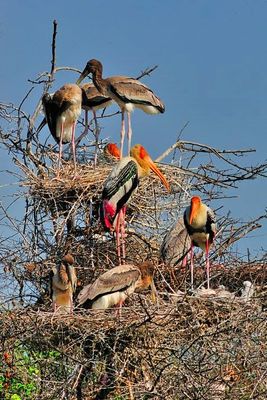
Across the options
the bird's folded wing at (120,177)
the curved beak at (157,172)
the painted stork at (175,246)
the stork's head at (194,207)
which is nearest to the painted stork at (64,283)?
the bird's folded wing at (120,177)

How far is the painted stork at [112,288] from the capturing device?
9219 millimetres

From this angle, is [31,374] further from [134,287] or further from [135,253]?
[135,253]

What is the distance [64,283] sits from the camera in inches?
378

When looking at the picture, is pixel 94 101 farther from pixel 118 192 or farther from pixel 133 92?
pixel 118 192

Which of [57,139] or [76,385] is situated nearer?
[76,385]

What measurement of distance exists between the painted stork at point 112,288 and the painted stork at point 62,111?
9.82 feet

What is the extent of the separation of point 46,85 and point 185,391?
193 inches

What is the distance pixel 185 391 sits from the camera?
306 inches

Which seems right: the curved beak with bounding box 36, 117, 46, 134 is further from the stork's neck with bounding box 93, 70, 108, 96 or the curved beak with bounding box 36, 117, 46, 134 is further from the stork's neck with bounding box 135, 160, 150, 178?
the stork's neck with bounding box 135, 160, 150, 178

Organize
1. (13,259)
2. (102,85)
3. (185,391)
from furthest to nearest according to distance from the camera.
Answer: (102,85)
(13,259)
(185,391)

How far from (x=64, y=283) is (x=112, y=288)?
1.96 feet

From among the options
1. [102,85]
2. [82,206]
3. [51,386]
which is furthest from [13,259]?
[102,85]

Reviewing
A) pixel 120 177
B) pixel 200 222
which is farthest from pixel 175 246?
pixel 120 177

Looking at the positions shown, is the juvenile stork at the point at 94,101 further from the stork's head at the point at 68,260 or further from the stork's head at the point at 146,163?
the stork's head at the point at 68,260
